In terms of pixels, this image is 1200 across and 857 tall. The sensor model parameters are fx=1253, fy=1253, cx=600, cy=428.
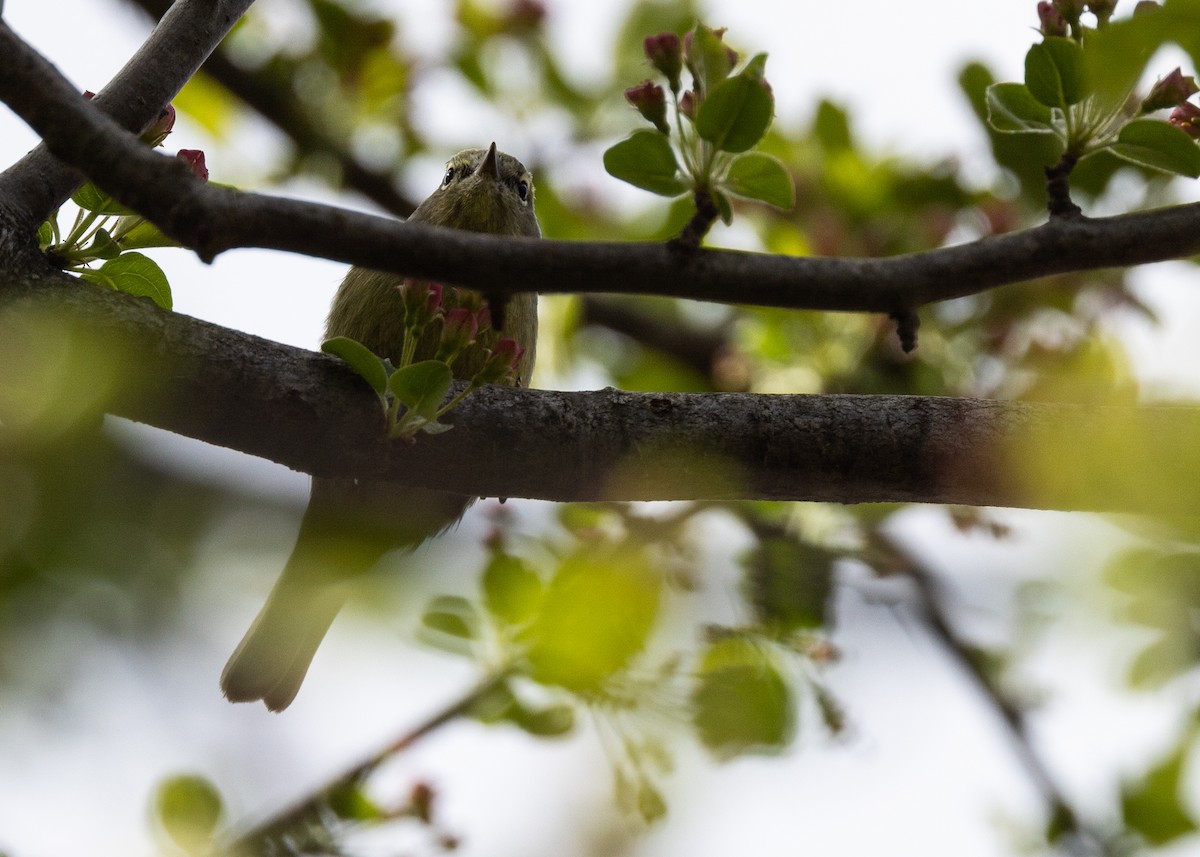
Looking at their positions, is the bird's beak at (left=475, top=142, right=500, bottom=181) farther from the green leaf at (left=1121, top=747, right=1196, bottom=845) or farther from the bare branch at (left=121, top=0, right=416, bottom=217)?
the green leaf at (left=1121, top=747, right=1196, bottom=845)

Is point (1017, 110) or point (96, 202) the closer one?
point (1017, 110)

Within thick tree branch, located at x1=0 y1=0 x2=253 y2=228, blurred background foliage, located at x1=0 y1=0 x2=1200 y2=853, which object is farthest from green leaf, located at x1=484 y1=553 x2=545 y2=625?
thick tree branch, located at x1=0 y1=0 x2=253 y2=228

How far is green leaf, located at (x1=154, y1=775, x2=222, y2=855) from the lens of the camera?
3139 mm

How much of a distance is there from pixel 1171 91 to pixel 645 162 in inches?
34.8

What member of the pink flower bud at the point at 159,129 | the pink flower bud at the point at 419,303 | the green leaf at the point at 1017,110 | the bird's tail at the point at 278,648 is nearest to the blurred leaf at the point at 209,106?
the bird's tail at the point at 278,648

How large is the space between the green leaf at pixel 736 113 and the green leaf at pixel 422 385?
0.58 m

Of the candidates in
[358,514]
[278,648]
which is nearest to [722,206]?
[358,514]

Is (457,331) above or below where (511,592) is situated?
above

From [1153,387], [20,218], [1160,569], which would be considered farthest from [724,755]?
[20,218]

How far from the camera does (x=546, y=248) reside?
184 cm

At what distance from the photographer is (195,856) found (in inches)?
125

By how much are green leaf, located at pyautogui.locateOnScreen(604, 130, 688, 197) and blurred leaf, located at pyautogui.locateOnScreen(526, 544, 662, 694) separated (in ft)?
4.43

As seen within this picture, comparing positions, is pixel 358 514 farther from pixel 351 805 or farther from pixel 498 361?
pixel 498 361

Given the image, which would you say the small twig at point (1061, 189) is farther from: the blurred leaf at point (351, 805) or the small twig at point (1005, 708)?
the blurred leaf at point (351, 805)
